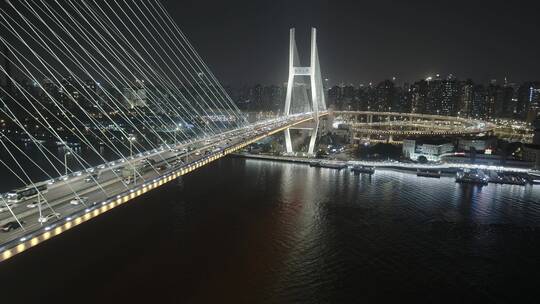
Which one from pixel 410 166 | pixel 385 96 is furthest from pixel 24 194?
pixel 385 96

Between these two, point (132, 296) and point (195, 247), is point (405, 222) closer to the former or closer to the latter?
point (195, 247)

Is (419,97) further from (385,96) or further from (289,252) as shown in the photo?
(289,252)

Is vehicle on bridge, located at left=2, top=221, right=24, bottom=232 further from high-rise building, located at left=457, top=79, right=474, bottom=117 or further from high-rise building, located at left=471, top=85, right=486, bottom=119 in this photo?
high-rise building, located at left=471, top=85, right=486, bottom=119

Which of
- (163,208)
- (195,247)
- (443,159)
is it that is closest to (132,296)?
(195,247)

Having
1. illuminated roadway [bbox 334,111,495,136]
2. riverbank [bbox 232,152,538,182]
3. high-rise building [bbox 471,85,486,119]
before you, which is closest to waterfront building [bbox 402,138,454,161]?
riverbank [bbox 232,152,538,182]

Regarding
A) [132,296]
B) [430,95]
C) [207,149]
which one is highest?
[430,95]

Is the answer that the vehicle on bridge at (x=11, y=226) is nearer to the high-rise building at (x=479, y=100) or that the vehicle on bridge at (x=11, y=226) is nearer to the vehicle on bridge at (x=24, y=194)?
the vehicle on bridge at (x=24, y=194)

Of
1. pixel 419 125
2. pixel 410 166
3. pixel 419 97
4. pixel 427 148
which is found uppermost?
pixel 419 97

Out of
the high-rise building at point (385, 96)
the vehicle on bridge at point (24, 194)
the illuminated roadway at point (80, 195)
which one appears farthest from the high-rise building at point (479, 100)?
the vehicle on bridge at point (24, 194)
